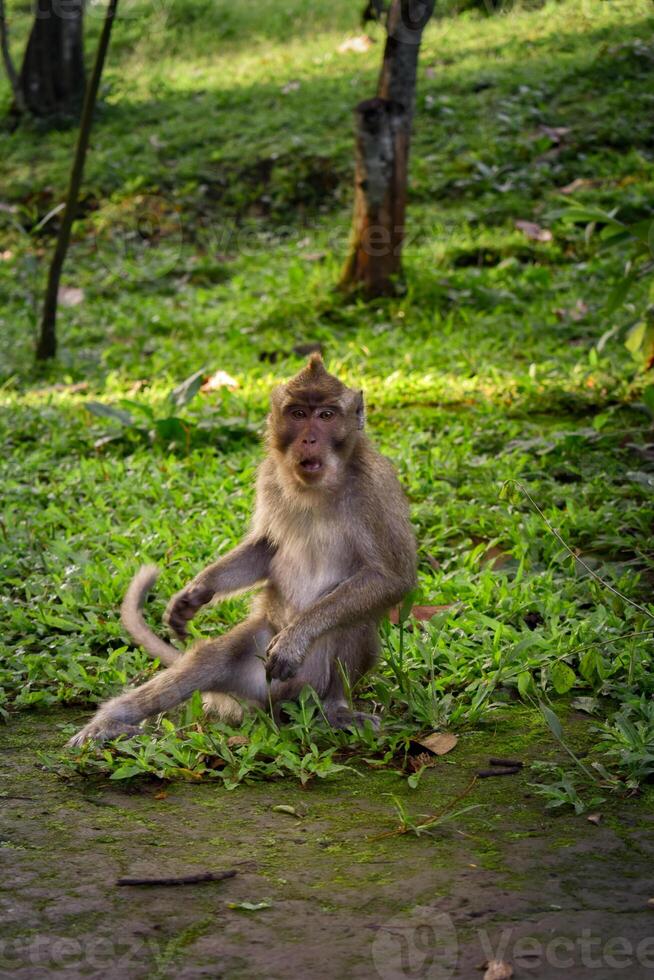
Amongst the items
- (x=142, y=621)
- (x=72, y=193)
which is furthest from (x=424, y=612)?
(x=72, y=193)

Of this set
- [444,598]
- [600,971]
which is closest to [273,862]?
[600,971]

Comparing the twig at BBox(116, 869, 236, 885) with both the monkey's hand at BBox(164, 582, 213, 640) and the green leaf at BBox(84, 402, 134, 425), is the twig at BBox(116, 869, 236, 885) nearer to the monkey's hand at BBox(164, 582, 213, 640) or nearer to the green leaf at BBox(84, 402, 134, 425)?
the monkey's hand at BBox(164, 582, 213, 640)

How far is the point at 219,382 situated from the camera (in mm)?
7777

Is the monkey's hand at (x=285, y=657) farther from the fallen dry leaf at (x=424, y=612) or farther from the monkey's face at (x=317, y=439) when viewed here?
the fallen dry leaf at (x=424, y=612)

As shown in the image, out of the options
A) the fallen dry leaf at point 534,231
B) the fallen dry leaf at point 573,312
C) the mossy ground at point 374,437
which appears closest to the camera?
the mossy ground at point 374,437

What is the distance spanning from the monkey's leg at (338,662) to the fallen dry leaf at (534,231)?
6.73 m

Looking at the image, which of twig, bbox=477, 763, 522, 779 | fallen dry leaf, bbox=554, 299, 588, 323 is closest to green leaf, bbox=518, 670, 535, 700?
twig, bbox=477, 763, 522, 779

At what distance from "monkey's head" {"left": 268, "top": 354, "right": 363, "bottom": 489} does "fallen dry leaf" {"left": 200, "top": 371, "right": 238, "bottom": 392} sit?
11.6 feet

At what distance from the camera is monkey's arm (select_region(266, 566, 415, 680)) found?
3.90 meters

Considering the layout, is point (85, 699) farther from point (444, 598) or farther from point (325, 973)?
point (325, 973)

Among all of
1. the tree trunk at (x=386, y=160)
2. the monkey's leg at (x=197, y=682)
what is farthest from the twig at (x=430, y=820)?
the tree trunk at (x=386, y=160)

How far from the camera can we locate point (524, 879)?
112 inches

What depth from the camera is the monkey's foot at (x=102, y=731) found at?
3818 millimetres

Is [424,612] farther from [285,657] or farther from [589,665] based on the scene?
[285,657]
